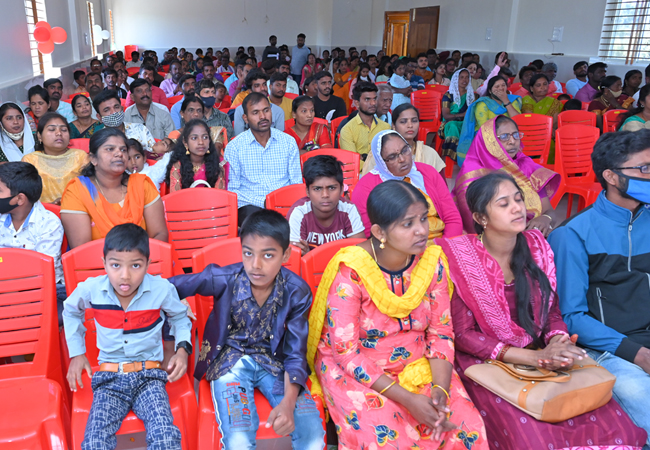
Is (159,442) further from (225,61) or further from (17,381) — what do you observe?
(225,61)

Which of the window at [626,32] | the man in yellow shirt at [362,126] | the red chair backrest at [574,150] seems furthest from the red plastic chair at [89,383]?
the window at [626,32]

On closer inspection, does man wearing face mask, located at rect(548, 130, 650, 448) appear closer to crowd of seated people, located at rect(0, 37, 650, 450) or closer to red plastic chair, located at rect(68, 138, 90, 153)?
crowd of seated people, located at rect(0, 37, 650, 450)

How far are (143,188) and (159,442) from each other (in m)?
1.43

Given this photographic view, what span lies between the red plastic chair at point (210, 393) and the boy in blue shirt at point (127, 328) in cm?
12

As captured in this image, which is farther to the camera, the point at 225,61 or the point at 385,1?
the point at 385,1

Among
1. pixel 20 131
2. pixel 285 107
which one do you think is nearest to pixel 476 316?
pixel 20 131

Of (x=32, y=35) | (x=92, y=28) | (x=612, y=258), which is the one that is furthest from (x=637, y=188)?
(x=92, y=28)

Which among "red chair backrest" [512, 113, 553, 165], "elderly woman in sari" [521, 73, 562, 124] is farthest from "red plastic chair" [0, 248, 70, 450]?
"elderly woman in sari" [521, 73, 562, 124]

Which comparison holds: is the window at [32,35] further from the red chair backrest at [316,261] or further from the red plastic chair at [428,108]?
the red chair backrest at [316,261]

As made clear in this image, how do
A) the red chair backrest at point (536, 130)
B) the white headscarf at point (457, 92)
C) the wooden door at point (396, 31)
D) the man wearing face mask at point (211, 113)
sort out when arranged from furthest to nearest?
the wooden door at point (396, 31)
the white headscarf at point (457, 92)
the red chair backrest at point (536, 130)
the man wearing face mask at point (211, 113)

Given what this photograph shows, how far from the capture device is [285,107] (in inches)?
226

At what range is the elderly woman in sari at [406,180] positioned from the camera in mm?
2852

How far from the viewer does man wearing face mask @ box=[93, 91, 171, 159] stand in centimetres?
416

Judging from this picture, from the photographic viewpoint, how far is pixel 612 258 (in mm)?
2029
